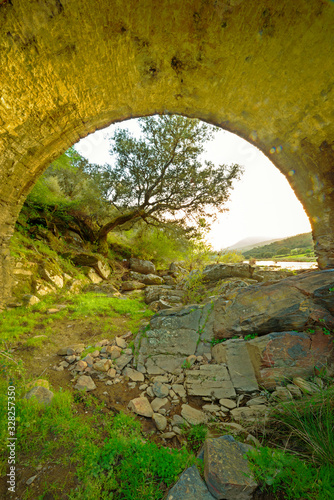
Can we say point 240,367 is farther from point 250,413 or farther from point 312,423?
point 312,423

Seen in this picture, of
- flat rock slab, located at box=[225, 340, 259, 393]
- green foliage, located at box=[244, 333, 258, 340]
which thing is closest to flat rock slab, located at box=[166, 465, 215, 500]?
flat rock slab, located at box=[225, 340, 259, 393]

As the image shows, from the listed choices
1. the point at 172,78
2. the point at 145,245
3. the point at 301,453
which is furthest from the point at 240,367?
the point at 145,245

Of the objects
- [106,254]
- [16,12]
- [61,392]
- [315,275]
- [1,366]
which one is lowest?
[61,392]

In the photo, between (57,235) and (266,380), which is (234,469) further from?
(57,235)

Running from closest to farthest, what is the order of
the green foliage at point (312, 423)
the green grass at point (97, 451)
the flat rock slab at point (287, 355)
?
the green grass at point (97, 451), the green foliage at point (312, 423), the flat rock slab at point (287, 355)

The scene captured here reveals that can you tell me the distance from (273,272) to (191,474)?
6122 mm

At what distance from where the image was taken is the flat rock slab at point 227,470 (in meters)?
1.35

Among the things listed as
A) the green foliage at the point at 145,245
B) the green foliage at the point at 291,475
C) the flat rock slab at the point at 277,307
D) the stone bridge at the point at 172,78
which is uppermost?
the stone bridge at the point at 172,78

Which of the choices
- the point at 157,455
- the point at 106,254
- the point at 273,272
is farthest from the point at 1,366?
the point at 106,254

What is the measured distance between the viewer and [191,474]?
1.50 metres

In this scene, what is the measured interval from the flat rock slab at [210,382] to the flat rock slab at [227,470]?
0.79 m

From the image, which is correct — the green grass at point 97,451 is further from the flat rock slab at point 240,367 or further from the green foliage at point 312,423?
the flat rock slab at point 240,367

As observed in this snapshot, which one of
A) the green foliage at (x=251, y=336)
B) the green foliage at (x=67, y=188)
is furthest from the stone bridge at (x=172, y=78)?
the green foliage at (x=67, y=188)

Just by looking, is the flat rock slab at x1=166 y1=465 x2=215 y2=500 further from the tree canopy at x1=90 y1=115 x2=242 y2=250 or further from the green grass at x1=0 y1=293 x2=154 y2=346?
the tree canopy at x1=90 y1=115 x2=242 y2=250
